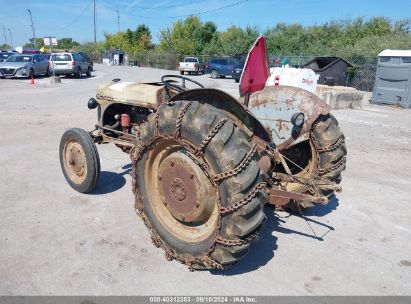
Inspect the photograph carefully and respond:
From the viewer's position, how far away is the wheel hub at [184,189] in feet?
9.69

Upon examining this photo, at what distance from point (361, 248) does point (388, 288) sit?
0.66 m

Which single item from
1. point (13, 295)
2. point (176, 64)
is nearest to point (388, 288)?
point (13, 295)

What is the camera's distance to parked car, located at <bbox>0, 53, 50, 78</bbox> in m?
21.8

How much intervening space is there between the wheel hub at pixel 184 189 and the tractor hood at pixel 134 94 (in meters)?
1.41

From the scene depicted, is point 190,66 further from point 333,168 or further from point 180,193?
point 180,193

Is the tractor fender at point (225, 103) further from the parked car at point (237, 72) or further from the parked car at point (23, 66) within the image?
Result: the parked car at point (237, 72)

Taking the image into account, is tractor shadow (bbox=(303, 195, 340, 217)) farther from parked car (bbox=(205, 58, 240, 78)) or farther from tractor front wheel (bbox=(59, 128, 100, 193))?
parked car (bbox=(205, 58, 240, 78))

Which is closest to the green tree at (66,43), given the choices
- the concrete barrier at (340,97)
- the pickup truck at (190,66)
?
the pickup truck at (190,66)

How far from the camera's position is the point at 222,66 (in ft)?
92.5

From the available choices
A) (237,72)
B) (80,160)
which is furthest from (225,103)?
(237,72)

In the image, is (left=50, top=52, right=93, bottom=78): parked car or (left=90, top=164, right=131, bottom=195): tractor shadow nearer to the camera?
(left=90, top=164, right=131, bottom=195): tractor shadow

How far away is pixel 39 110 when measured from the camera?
36.4 ft

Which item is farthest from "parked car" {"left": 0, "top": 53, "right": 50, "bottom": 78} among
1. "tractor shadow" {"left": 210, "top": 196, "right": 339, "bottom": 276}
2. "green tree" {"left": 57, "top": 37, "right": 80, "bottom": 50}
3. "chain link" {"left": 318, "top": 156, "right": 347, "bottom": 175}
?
"green tree" {"left": 57, "top": 37, "right": 80, "bottom": 50}

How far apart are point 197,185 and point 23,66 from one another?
22.7 m
